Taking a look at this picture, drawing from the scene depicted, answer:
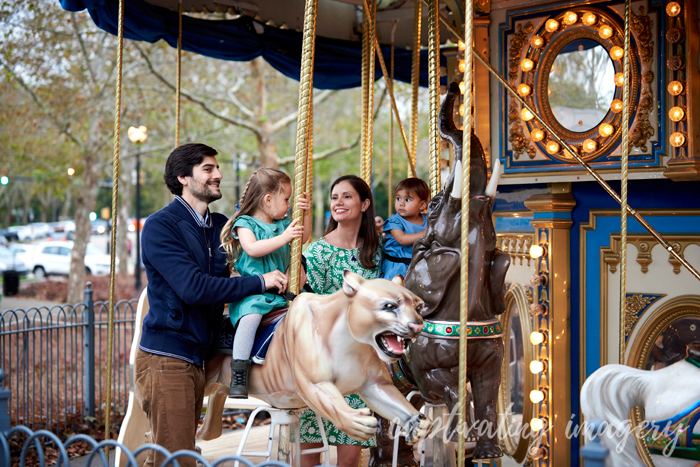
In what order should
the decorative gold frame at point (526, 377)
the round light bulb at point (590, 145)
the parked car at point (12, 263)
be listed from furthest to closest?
the parked car at point (12, 263)
the decorative gold frame at point (526, 377)
the round light bulb at point (590, 145)

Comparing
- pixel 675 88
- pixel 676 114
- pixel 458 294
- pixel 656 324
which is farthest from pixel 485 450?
pixel 675 88

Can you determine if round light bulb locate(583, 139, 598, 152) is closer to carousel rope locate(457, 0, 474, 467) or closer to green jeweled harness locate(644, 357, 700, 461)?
green jeweled harness locate(644, 357, 700, 461)

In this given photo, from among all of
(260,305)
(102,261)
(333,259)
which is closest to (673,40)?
(333,259)

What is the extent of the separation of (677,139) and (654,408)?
1957 mm

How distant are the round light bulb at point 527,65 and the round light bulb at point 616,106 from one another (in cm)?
62

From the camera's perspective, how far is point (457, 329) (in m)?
2.91

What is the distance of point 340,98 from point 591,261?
1681 cm

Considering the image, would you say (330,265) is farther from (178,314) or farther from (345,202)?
(178,314)

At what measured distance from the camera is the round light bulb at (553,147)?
4.61 metres

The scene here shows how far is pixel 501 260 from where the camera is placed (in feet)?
9.66

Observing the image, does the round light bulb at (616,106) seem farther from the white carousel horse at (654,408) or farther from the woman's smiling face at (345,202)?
the white carousel horse at (654,408)

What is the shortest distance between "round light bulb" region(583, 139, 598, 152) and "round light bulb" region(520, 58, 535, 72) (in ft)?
2.21

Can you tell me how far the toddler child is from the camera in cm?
378

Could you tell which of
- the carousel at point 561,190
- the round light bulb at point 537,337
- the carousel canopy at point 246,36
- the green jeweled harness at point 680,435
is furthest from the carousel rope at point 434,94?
the carousel canopy at point 246,36
